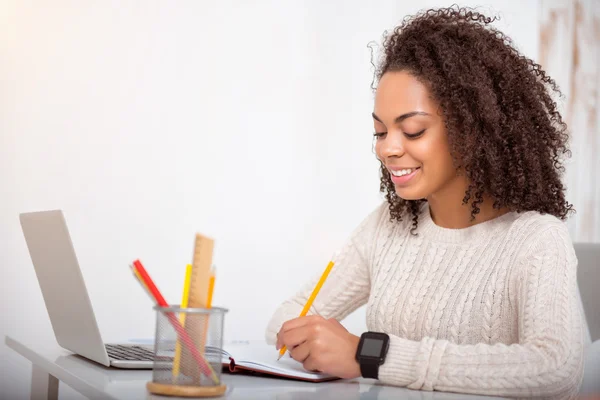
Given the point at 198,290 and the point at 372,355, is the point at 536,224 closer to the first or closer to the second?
the point at 372,355

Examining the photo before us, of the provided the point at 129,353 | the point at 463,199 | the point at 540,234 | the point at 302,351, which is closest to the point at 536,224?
the point at 540,234

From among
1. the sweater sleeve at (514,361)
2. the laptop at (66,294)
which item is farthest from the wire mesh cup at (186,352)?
the sweater sleeve at (514,361)

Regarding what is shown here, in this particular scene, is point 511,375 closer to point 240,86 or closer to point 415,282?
point 415,282

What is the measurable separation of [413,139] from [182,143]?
154 cm

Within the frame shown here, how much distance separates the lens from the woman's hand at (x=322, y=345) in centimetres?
109

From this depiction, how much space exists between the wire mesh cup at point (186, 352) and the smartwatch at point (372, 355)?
29 centimetres

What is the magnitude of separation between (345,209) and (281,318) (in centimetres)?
159

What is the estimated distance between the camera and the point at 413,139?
1376 mm

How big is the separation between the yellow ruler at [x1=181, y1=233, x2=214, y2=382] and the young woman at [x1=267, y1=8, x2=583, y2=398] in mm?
300

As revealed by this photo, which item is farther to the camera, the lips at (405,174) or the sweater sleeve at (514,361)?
the lips at (405,174)

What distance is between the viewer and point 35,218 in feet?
3.77

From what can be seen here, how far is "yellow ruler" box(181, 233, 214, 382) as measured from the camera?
0.84 meters

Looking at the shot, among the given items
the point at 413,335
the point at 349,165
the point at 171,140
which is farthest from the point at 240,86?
the point at 413,335

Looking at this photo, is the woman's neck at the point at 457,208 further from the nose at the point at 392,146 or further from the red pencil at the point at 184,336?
the red pencil at the point at 184,336
